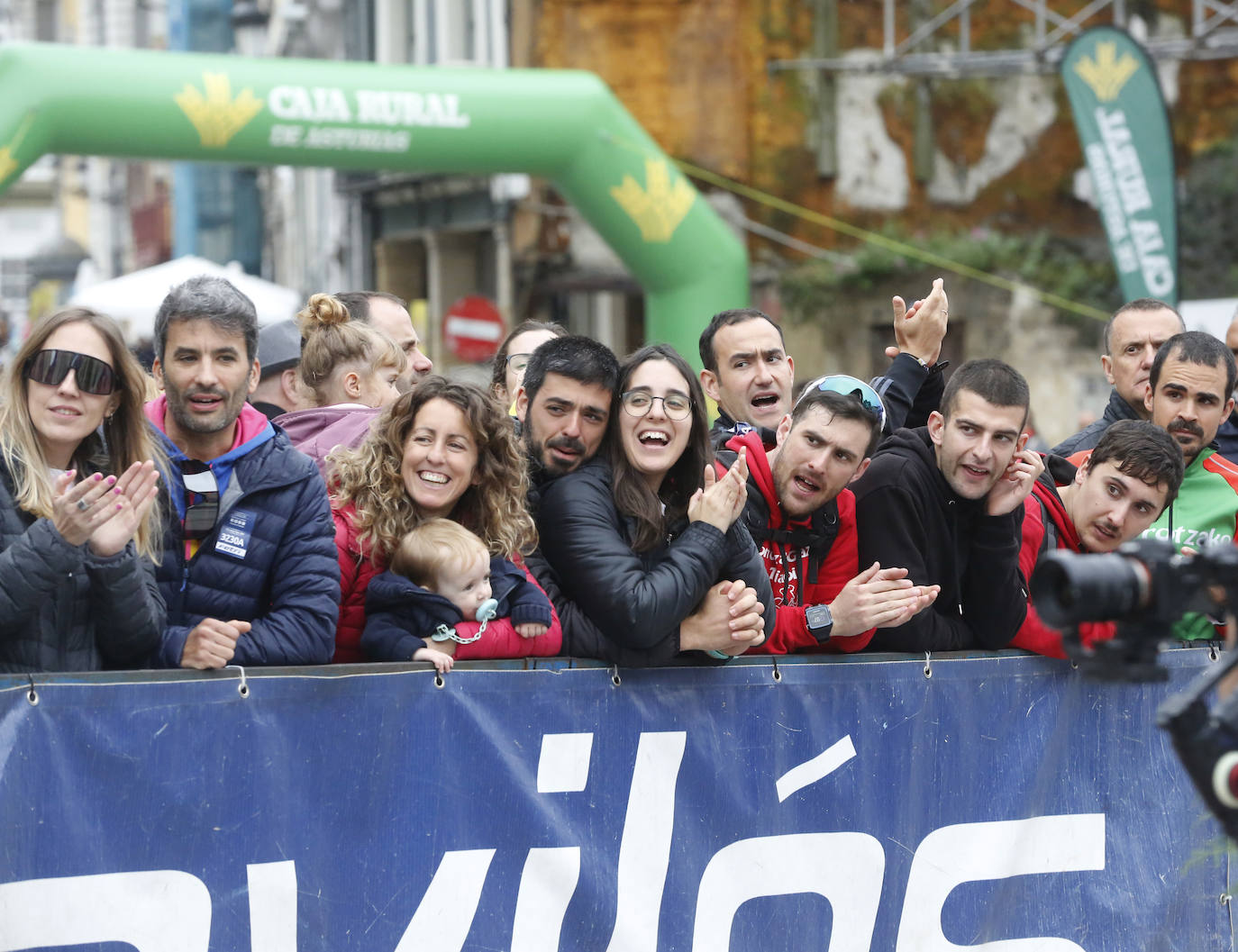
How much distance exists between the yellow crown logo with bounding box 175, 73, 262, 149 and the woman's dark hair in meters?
7.90

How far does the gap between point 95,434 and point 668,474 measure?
1.44 meters

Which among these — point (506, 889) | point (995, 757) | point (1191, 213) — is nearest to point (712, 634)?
point (506, 889)

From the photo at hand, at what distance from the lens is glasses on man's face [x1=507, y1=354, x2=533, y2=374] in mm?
5277

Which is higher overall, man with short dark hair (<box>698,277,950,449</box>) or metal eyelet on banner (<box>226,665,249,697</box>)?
man with short dark hair (<box>698,277,950,449</box>)

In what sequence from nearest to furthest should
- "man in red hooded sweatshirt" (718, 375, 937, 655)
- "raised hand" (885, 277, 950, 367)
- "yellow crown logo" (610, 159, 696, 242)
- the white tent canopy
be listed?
"man in red hooded sweatshirt" (718, 375, 937, 655), "raised hand" (885, 277, 950, 367), "yellow crown logo" (610, 159, 696, 242), the white tent canopy

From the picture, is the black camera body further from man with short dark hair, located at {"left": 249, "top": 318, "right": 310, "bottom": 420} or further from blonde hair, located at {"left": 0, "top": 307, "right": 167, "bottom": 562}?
man with short dark hair, located at {"left": 249, "top": 318, "right": 310, "bottom": 420}

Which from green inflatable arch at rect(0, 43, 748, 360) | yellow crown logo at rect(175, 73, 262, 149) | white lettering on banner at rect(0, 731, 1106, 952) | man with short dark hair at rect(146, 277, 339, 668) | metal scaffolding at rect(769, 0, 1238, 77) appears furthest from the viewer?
metal scaffolding at rect(769, 0, 1238, 77)

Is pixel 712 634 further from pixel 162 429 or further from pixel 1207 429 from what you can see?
pixel 1207 429

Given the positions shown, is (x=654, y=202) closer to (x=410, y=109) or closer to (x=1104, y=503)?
(x=410, y=109)

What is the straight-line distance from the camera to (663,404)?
4148mm

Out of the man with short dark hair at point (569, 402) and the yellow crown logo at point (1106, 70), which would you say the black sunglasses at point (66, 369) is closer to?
the man with short dark hair at point (569, 402)

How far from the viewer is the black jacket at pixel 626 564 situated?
3.92 meters

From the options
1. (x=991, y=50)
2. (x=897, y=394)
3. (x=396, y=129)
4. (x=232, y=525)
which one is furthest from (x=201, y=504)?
(x=991, y=50)

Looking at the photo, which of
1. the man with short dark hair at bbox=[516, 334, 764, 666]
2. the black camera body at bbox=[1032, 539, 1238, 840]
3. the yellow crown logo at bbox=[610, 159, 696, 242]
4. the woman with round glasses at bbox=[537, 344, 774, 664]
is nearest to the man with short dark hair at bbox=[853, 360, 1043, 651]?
the woman with round glasses at bbox=[537, 344, 774, 664]
